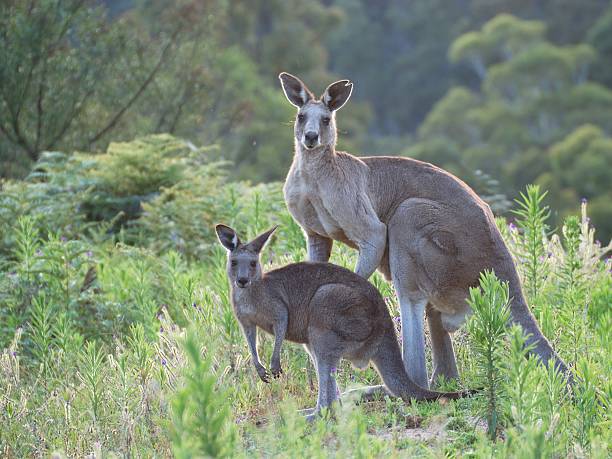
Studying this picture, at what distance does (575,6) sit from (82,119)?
136 feet

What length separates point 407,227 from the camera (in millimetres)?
6656

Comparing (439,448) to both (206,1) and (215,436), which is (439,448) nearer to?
(215,436)

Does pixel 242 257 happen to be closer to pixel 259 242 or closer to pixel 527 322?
pixel 259 242

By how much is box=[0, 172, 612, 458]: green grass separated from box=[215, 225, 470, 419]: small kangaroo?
0.72 ft

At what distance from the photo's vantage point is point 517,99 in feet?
163

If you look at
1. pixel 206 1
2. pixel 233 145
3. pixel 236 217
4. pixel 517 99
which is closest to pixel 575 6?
pixel 517 99

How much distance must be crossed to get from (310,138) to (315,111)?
0.26 metres

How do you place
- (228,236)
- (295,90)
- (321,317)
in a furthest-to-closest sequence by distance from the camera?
(295,90) < (228,236) < (321,317)

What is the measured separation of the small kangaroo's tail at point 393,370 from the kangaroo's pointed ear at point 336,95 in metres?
1.70

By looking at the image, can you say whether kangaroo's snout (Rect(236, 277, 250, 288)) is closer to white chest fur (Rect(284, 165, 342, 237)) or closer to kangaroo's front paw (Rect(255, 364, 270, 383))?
kangaroo's front paw (Rect(255, 364, 270, 383))

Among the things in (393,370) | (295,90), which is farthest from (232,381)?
(295,90)

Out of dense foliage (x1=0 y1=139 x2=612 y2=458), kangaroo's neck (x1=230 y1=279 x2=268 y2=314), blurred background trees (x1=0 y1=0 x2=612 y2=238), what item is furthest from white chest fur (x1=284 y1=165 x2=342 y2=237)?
blurred background trees (x1=0 y1=0 x2=612 y2=238)

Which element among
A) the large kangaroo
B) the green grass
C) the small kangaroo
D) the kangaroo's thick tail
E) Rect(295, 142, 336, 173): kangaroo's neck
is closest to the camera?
the green grass

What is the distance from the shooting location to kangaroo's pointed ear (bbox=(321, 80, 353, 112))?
278 inches
